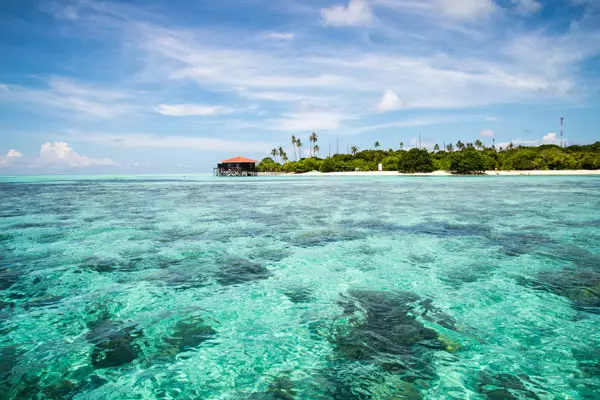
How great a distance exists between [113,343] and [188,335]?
991 mm

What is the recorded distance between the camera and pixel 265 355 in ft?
15.0

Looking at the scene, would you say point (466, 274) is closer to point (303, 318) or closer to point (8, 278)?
point (303, 318)

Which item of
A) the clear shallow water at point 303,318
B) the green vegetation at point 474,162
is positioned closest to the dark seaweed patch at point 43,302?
the clear shallow water at point 303,318

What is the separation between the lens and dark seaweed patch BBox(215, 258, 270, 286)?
24.9 ft

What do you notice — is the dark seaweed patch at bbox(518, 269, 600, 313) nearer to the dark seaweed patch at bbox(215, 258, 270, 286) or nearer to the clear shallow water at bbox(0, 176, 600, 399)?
the clear shallow water at bbox(0, 176, 600, 399)

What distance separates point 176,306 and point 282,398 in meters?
3.19

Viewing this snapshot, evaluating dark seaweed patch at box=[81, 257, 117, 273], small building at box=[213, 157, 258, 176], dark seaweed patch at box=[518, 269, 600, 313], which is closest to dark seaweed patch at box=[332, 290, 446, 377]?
dark seaweed patch at box=[518, 269, 600, 313]

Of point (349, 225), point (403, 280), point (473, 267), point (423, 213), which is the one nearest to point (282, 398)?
point (403, 280)

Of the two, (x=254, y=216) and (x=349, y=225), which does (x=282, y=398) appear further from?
(x=254, y=216)

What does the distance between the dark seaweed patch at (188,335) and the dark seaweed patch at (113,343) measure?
0.45 meters

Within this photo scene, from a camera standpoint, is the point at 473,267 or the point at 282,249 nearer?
the point at 473,267

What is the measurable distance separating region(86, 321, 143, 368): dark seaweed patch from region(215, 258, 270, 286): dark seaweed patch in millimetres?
2350

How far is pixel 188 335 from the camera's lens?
513cm

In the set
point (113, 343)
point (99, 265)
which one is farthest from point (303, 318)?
point (99, 265)
